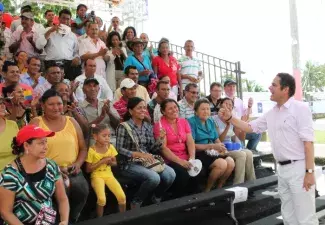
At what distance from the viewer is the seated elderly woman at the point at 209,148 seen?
4934 mm

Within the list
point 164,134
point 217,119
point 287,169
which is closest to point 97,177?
point 164,134

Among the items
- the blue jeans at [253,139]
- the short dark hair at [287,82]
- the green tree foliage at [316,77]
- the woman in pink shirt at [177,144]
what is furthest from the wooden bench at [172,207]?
the green tree foliage at [316,77]

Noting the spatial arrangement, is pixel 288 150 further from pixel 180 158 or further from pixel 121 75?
pixel 121 75

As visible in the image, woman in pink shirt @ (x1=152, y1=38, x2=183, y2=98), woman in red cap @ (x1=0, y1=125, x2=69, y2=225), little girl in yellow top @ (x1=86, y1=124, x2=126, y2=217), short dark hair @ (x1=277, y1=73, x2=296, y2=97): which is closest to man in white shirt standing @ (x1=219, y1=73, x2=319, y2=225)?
short dark hair @ (x1=277, y1=73, x2=296, y2=97)

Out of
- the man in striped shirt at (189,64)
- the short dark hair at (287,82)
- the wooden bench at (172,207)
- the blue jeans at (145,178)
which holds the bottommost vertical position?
the wooden bench at (172,207)

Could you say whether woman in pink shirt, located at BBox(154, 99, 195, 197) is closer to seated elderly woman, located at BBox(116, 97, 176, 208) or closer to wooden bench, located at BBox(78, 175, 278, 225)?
seated elderly woman, located at BBox(116, 97, 176, 208)

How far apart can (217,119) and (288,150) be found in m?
2.08

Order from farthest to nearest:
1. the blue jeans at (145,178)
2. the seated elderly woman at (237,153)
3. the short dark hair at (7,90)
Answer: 1. the seated elderly woman at (237,153)
2. the short dark hair at (7,90)
3. the blue jeans at (145,178)

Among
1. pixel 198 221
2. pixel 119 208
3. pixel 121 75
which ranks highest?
pixel 121 75

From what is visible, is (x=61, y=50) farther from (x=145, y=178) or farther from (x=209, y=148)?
(x=145, y=178)

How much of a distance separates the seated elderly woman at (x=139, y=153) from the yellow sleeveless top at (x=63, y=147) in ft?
2.32

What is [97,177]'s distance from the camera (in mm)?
3932

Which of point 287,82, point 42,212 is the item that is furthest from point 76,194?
point 287,82

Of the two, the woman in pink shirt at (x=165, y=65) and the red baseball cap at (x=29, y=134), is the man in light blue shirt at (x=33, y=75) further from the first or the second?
the red baseball cap at (x=29, y=134)
